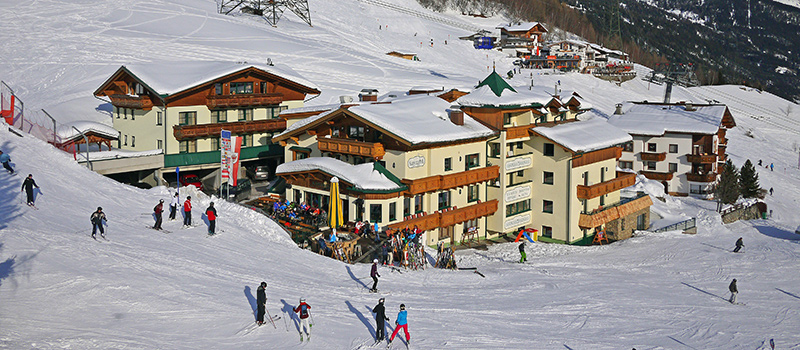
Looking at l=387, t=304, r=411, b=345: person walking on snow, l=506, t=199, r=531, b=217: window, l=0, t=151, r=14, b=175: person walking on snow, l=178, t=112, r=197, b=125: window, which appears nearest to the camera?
l=387, t=304, r=411, b=345: person walking on snow

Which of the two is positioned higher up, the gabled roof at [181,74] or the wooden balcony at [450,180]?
the gabled roof at [181,74]

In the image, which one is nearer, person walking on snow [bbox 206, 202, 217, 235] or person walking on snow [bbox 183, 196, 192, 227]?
person walking on snow [bbox 206, 202, 217, 235]

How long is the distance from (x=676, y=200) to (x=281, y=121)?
33387 millimetres

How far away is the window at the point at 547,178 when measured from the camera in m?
47.5

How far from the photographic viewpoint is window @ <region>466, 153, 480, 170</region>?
4378 centimetres

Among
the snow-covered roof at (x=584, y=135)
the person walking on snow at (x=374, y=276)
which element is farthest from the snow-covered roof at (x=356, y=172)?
the snow-covered roof at (x=584, y=135)

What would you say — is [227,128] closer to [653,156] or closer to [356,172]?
[356,172]

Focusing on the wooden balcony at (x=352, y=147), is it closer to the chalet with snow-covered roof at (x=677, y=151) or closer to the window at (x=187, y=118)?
the window at (x=187, y=118)

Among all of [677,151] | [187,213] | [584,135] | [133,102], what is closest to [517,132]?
[584,135]

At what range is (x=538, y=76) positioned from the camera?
377 ft

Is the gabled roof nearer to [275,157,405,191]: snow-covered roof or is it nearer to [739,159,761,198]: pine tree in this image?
[275,157,405,191]: snow-covered roof

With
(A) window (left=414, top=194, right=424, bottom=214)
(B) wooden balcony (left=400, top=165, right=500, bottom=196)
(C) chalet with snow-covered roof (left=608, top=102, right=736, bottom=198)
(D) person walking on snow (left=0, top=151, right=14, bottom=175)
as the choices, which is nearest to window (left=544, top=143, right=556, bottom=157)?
(B) wooden balcony (left=400, top=165, right=500, bottom=196)

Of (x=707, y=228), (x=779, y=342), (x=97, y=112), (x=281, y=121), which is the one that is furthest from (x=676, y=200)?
(x=97, y=112)

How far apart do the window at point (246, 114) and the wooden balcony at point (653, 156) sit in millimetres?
37531
